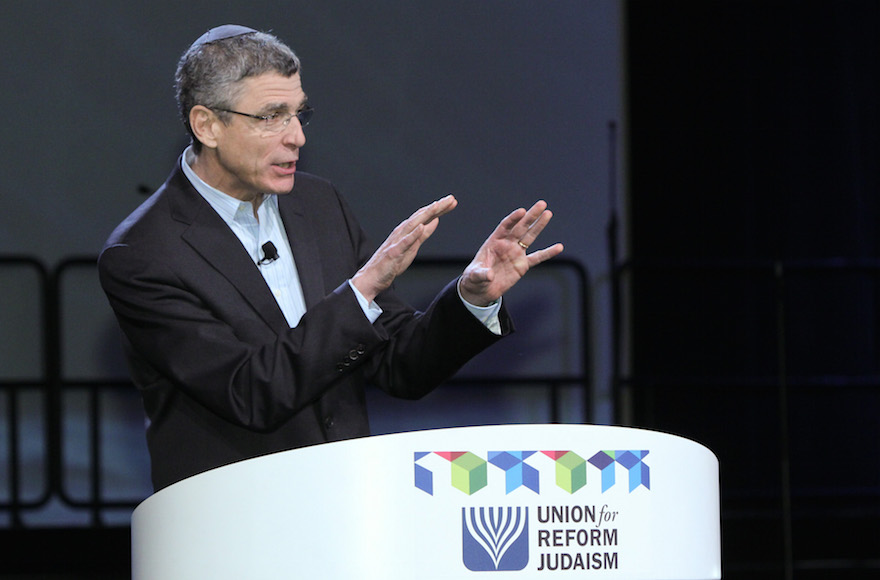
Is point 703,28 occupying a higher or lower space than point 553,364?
higher

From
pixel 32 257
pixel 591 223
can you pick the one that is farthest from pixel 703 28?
pixel 32 257

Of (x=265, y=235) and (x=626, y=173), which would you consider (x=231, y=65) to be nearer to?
(x=265, y=235)

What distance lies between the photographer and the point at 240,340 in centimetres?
192

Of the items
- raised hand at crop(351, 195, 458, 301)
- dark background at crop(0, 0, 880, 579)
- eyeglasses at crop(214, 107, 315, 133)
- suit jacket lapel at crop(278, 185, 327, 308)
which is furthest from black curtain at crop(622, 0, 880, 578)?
raised hand at crop(351, 195, 458, 301)

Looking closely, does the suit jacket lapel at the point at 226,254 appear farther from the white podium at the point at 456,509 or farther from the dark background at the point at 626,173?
the dark background at the point at 626,173

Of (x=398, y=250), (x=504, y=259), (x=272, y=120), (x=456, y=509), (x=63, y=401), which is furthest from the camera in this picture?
(x=63, y=401)

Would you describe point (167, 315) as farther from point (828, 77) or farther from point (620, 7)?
point (828, 77)

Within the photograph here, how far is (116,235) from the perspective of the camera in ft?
6.66

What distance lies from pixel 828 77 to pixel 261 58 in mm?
3310

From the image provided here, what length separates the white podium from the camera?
129 cm

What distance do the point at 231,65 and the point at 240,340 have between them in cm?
47

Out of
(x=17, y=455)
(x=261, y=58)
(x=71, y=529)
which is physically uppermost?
(x=261, y=58)

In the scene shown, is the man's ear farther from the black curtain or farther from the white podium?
the black curtain

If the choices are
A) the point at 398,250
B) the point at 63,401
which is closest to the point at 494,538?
the point at 398,250
